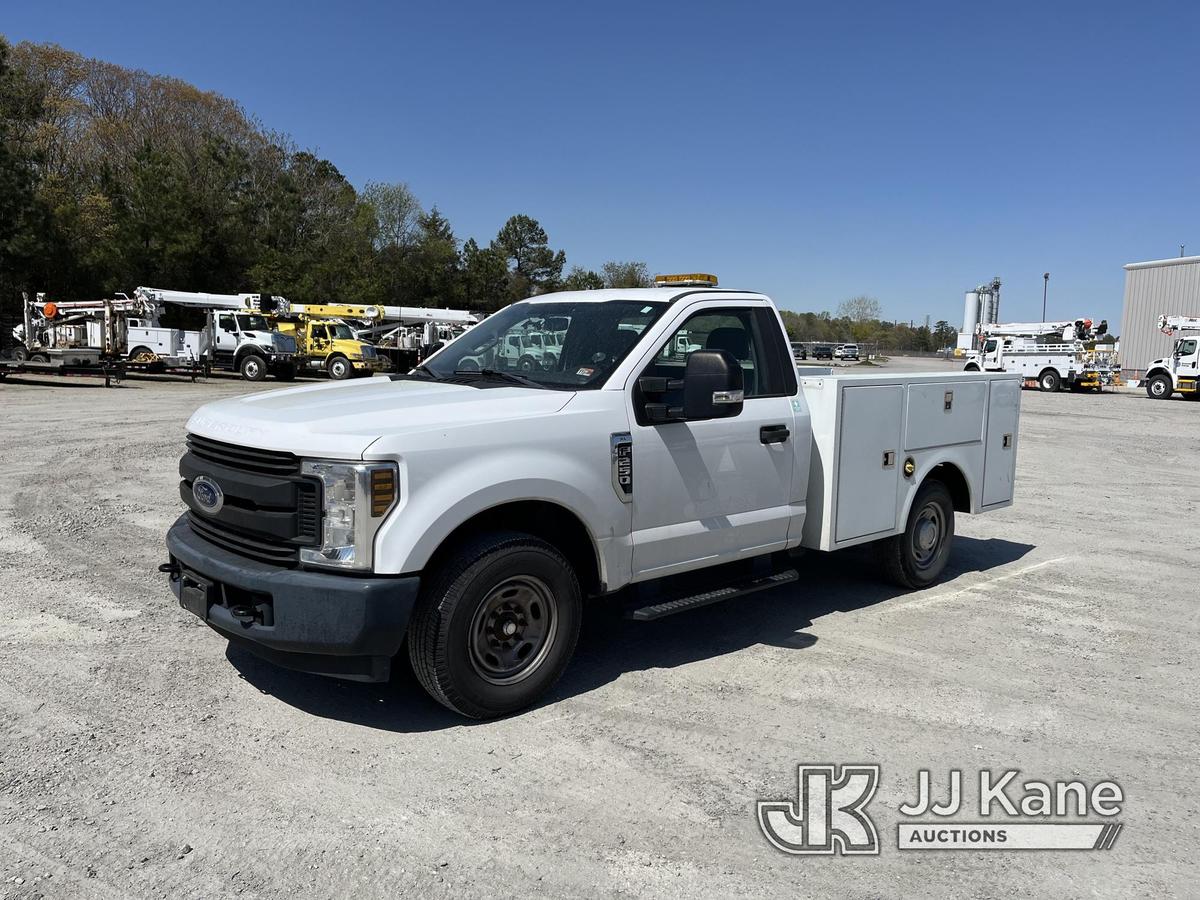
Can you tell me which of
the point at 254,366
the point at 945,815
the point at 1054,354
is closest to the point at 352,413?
the point at 945,815

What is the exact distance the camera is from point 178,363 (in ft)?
104

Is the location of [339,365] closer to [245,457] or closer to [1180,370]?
[1180,370]

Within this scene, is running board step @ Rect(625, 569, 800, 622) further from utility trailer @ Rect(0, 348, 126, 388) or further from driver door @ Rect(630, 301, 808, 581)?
utility trailer @ Rect(0, 348, 126, 388)

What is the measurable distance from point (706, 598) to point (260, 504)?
7.83 feet

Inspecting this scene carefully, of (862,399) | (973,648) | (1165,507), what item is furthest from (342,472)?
(1165,507)

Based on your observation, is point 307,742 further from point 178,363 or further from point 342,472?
point 178,363

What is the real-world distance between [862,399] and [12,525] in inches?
289

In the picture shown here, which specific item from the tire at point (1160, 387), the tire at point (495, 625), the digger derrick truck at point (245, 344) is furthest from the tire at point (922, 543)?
the tire at point (1160, 387)

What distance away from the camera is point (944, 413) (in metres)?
6.69

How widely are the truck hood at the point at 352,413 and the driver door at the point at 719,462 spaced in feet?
2.14

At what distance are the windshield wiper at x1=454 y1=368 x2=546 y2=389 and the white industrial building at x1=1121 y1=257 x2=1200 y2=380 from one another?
5280cm

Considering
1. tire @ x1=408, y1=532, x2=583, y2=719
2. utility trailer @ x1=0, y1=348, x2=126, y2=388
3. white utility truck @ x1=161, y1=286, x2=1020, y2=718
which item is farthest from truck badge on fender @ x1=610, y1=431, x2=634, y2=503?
utility trailer @ x1=0, y1=348, x2=126, y2=388

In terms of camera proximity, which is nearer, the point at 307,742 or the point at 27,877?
the point at 27,877

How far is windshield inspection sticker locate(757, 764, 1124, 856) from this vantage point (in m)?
3.40
